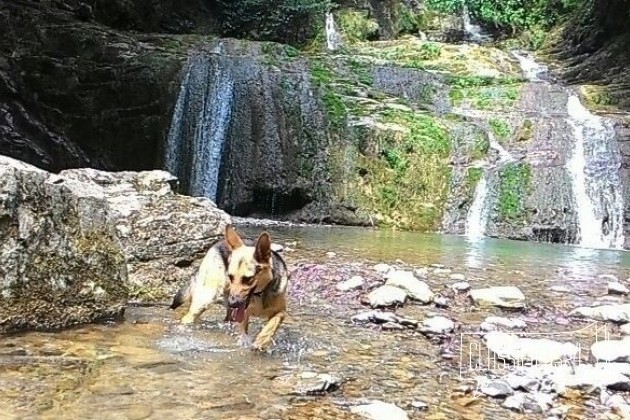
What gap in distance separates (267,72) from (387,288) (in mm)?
11929

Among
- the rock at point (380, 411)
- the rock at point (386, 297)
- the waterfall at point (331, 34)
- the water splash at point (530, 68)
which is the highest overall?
the waterfall at point (331, 34)

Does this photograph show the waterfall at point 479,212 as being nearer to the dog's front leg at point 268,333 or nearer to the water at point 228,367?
the water at point 228,367

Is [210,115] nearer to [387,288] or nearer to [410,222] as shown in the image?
[410,222]

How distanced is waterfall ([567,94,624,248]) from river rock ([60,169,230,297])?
10381 mm

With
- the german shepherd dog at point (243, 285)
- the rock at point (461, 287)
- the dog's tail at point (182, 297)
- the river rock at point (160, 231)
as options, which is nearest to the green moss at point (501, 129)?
the rock at point (461, 287)

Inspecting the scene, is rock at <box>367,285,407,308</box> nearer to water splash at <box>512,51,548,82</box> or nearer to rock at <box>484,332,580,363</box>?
rock at <box>484,332,580,363</box>

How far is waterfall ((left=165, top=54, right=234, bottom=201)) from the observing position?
15.9 metres

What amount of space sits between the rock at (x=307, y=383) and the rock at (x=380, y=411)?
0.80 feet

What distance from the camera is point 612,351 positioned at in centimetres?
396

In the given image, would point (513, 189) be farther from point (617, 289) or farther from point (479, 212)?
point (617, 289)

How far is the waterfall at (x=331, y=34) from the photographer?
24.0 m

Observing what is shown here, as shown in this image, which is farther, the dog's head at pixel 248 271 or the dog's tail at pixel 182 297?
the dog's tail at pixel 182 297

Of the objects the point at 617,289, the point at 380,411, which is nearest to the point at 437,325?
the point at 380,411

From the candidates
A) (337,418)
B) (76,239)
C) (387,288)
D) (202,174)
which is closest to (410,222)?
(202,174)
